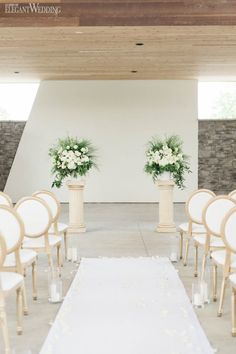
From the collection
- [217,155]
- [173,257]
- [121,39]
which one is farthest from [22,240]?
[217,155]

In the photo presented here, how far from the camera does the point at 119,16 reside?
809 centimetres

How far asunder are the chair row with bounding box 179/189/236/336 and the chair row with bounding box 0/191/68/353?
1.55 metres

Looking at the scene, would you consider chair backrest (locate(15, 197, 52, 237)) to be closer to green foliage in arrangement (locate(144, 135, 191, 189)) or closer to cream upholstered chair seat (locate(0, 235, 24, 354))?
cream upholstered chair seat (locate(0, 235, 24, 354))

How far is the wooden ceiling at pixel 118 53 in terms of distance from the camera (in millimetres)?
8922

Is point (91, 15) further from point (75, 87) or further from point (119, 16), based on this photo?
point (75, 87)

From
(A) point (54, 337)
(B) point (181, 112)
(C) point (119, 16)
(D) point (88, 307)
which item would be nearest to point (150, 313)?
(D) point (88, 307)

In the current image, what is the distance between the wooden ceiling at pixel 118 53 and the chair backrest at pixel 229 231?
4.49m

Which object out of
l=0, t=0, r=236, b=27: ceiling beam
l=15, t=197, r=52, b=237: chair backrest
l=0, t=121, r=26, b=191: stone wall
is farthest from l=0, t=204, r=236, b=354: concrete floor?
l=0, t=0, r=236, b=27: ceiling beam

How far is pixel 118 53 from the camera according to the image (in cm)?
1081

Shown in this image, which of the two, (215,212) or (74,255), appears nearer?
(215,212)

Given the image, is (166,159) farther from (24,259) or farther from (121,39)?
(24,259)

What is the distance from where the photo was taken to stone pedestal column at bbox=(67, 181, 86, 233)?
9609 mm

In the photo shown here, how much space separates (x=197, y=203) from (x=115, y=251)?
1.72 m

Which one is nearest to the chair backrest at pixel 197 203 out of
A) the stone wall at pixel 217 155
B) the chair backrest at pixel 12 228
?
the chair backrest at pixel 12 228
